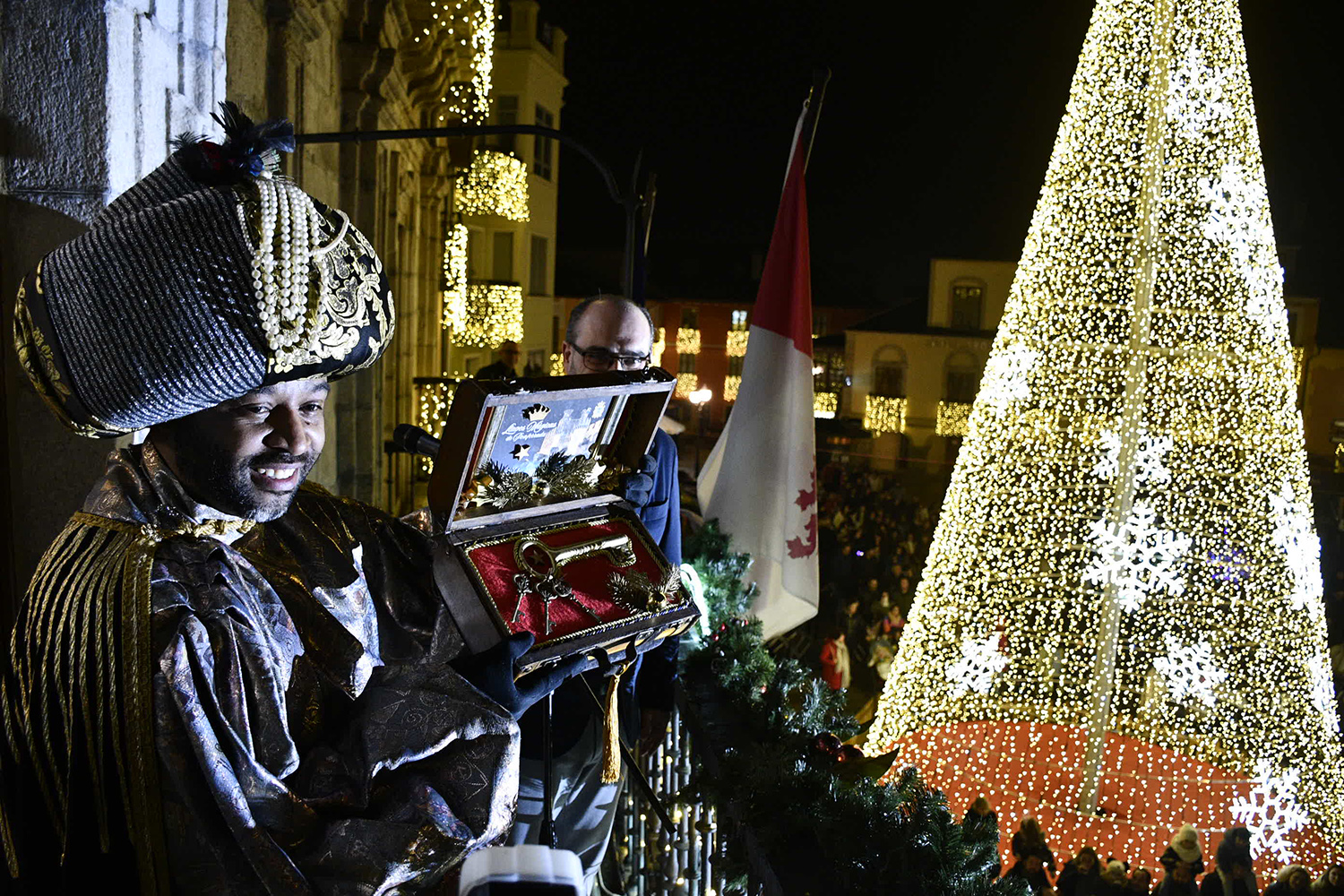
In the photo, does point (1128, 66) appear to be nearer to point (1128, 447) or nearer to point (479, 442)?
point (1128, 447)

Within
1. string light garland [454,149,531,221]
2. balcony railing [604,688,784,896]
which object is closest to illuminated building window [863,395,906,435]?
string light garland [454,149,531,221]

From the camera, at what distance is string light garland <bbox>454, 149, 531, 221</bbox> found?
59.7ft

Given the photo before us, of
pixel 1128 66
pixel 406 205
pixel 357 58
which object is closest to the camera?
pixel 1128 66

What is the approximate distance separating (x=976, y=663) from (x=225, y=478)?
7.51 m

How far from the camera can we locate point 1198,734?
8.49 m

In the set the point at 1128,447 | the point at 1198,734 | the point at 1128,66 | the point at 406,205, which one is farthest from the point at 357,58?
the point at 1198,734

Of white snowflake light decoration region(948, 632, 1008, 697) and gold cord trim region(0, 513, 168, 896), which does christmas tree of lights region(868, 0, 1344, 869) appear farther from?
gold cord trim region(0, 513, 168, 896)

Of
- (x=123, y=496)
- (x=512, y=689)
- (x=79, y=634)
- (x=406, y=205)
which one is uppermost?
(x=406, y=205)

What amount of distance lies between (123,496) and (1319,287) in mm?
39525

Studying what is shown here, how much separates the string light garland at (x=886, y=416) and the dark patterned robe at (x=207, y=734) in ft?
130

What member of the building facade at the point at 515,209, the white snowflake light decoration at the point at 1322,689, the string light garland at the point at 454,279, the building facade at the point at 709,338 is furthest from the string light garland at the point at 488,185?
the building facade at the point at 709,338

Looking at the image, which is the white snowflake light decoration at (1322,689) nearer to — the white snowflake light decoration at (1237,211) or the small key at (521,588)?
the white snowflake light decoration at (1237,211)

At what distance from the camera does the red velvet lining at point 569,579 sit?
2.61 m

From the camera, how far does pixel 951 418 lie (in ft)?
132
